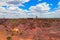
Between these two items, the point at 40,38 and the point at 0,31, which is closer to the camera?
the point at 40,38

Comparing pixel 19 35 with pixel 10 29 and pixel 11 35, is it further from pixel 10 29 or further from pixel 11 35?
pixel 10 29

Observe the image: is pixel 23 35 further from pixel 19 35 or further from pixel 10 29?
pixel 10 29

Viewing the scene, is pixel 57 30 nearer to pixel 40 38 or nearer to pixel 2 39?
pixel 40 38

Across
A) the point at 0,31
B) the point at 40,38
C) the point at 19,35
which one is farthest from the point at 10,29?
the point at 40,38

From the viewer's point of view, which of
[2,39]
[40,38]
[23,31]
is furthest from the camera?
[23,31]

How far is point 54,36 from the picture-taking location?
24.4 m

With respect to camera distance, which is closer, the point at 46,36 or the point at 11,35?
the point at 46,36

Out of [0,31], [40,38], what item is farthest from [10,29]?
[40,38]

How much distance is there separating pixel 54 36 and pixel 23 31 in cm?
514

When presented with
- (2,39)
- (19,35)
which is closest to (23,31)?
(19,35)

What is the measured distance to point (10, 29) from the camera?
93.3 feet

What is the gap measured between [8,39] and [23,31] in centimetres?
326

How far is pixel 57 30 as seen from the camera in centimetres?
2659

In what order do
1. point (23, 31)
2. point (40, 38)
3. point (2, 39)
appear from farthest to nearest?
point (23, 31) < point (2, 39) < point (40, 38)
